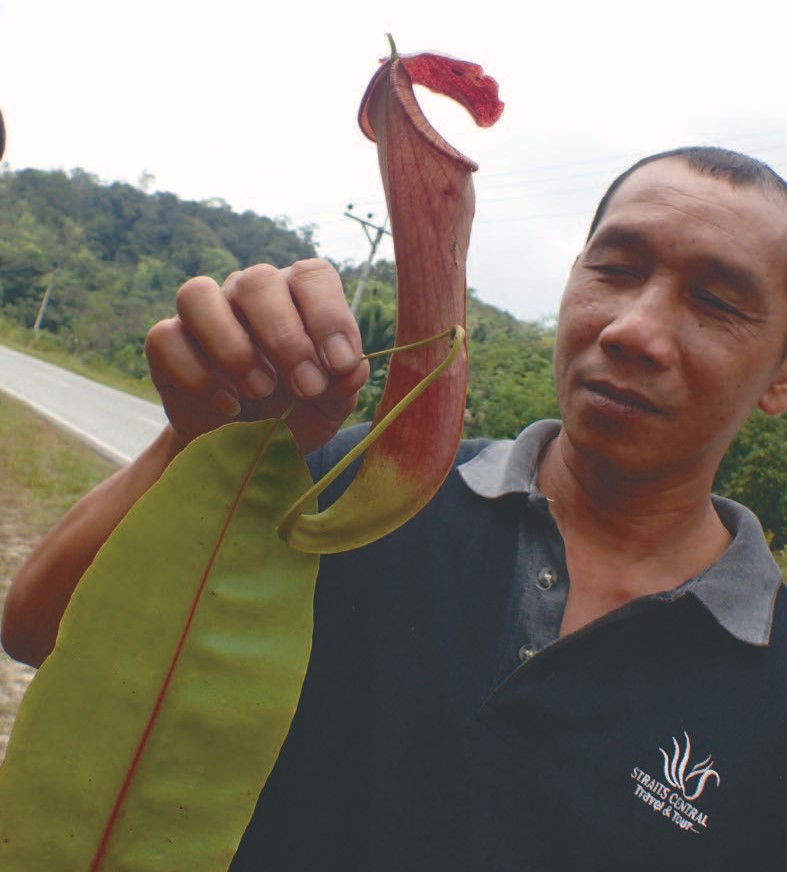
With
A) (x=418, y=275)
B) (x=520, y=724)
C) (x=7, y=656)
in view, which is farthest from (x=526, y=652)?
(x=7, y=656)

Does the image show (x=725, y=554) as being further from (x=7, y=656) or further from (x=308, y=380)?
(x=7, y=656)

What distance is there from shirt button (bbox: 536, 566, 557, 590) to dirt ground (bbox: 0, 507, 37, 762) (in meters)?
1.18

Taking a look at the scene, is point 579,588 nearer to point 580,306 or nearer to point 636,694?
point 636,694

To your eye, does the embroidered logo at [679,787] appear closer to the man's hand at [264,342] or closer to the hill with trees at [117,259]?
the man's hand at [264,342]

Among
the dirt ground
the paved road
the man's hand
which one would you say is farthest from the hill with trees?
the man's hand

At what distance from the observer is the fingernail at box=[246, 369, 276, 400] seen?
0.51 meters

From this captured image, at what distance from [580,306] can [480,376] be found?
7.69m

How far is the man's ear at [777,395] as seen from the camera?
103 cm

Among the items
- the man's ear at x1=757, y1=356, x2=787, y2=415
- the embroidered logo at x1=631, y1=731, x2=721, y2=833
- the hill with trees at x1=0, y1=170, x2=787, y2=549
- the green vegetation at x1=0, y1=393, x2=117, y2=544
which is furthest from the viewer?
the hill with trees at x1=0, y1=170, x2=787, y2=549

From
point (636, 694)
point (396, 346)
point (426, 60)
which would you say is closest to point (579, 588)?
point (636, 694)

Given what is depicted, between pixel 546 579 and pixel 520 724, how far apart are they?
0.19 m

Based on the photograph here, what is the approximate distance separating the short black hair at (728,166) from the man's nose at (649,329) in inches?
7.7

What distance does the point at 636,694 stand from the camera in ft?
2.73

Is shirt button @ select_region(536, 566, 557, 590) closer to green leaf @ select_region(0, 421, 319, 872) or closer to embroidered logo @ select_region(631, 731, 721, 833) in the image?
embroidered logo @ select_region(631, 731, 721, 833)
